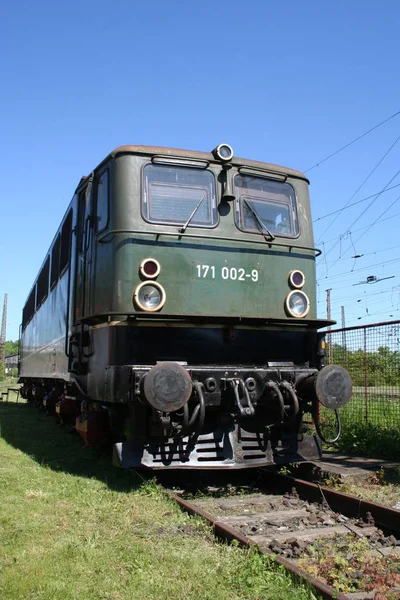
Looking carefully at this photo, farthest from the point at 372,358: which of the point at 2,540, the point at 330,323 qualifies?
the point at 2,540

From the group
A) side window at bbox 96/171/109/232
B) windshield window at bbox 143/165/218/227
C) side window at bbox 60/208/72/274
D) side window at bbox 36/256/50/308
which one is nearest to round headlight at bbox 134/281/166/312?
windshield window at bbox 143/165/218/227

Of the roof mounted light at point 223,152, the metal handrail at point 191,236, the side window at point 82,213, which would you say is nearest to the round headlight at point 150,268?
the metal handrail at point 191,236

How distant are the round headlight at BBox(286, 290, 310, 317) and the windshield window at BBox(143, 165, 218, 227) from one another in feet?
3.80

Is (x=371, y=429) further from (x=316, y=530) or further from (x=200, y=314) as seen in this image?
(x=316, y=530)

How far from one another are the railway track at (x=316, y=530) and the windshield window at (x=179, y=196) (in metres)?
2.69

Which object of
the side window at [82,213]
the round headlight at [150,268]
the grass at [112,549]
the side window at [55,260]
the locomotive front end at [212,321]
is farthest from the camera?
the side window at [55,260]

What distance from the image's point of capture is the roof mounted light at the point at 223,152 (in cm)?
621

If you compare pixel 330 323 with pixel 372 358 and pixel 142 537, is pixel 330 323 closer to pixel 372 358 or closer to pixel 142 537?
pixel 372 358

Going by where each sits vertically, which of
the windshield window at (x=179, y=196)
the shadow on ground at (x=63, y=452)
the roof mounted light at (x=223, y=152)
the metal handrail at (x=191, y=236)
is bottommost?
the shadow on ground at (x=63, y=452)

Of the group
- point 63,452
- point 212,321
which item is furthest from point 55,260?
point 212,321

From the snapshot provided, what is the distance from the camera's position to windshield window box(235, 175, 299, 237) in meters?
6.32

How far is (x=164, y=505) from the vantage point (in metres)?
4.97

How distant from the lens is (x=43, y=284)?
39.3 ft

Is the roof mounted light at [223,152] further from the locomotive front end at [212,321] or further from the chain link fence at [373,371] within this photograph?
the chain link fence at [373,371]
